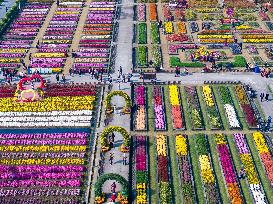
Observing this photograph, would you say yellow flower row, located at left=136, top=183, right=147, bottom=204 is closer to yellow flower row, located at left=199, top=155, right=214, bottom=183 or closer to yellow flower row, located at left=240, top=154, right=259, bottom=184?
yellow flower row, located at left=199, top=155, right=214, bottom=183

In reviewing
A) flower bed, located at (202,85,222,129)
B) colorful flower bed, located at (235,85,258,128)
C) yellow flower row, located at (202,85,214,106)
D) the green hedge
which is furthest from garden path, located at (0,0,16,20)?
colorful flower bed, located at (235,85,258,128)

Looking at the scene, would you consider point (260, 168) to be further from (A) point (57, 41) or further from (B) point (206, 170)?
(A) point (57, 41)

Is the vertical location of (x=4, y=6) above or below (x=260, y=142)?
above

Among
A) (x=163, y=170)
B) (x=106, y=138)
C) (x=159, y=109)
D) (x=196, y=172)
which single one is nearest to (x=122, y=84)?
(x=159, y=109)

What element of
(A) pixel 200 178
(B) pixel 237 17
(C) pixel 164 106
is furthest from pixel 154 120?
(B) pixel 237 17

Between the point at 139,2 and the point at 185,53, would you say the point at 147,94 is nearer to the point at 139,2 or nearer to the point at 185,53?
the point at 185,53

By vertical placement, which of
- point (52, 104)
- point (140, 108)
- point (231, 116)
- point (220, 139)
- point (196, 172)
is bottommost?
point (196, 172)
